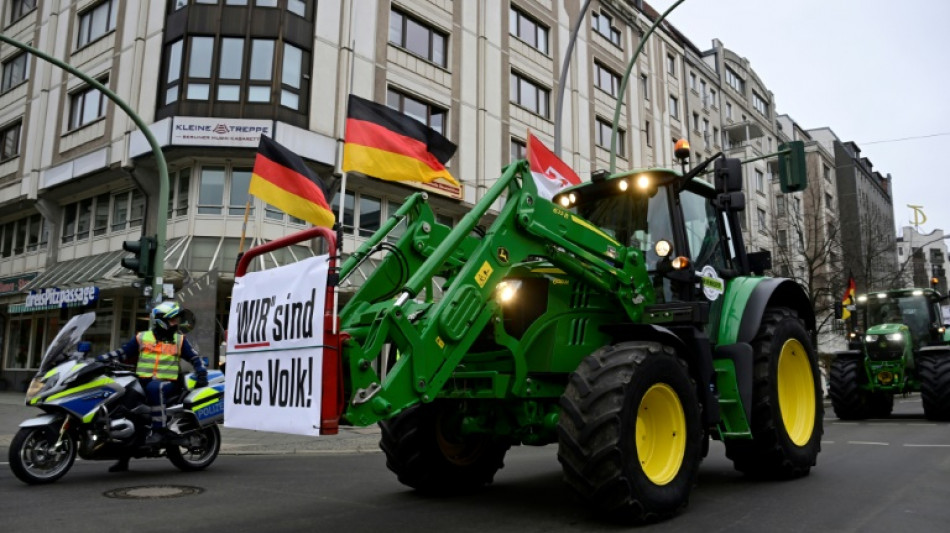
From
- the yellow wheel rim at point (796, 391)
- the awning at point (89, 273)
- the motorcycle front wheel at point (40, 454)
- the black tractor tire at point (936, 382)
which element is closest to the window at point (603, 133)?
the awning at point (89, 273)

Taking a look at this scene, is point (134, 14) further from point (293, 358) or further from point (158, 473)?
point (293, 358)

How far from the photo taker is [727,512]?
511 cm

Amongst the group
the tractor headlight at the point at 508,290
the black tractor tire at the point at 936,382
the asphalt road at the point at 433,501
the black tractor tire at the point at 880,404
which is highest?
the tractor headlight at the point at 508,290

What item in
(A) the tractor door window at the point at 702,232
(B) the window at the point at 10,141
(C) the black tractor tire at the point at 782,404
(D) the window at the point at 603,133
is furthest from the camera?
(D) the window at the point at 603,133

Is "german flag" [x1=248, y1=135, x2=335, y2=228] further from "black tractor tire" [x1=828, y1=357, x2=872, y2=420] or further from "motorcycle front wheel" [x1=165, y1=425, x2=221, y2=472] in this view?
"black tractor tire" [x1=828, y1=357, x2=872, y2=420]

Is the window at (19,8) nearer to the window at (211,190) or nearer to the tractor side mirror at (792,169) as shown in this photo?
the window at (211,190)

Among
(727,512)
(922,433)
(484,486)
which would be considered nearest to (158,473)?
(484,486)

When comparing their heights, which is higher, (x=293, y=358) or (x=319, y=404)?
(x=293, y=358)

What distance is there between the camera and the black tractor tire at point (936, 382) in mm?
13430

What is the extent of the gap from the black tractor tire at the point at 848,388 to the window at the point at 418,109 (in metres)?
13.1

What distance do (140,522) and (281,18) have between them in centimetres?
1764

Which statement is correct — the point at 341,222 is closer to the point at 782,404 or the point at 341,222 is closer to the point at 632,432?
the point at 632,432

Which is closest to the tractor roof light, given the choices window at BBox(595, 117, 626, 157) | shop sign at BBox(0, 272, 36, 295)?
shop sign at BBox(0, 272, 36, 295)

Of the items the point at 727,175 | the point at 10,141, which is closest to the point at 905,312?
the point at 727,175
